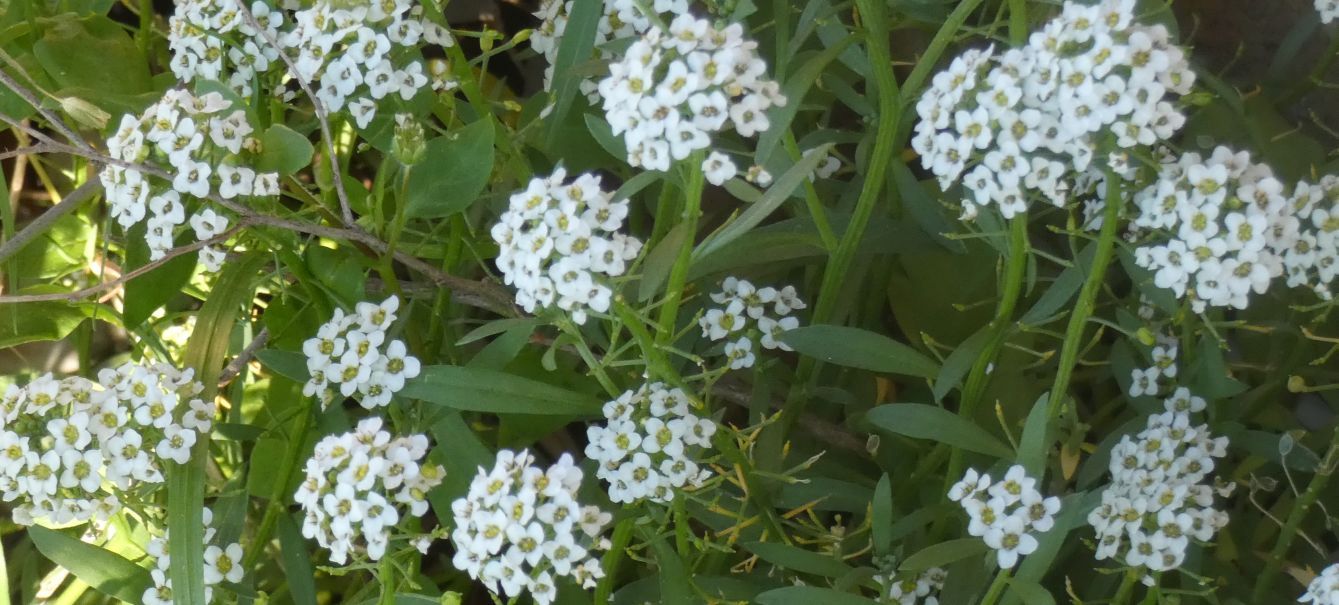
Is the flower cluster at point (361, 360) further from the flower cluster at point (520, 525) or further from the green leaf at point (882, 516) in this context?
the green leaf at point (882, 516)

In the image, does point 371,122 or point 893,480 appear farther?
point 893,480

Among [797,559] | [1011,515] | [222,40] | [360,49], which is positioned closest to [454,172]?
[360,49]

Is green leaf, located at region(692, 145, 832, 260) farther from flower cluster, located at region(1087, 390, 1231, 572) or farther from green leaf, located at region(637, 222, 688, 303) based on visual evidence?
flower cluster, located at region(1087, 390, 1231, 572)

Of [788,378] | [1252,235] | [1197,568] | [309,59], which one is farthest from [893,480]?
[309,59]

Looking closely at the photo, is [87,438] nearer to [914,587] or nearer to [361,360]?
[361,360]

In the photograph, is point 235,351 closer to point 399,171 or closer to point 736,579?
point 399,171

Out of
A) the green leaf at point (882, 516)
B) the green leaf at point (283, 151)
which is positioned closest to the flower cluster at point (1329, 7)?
the green leaf at point (882, 516)
